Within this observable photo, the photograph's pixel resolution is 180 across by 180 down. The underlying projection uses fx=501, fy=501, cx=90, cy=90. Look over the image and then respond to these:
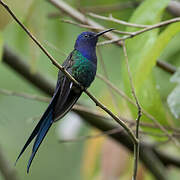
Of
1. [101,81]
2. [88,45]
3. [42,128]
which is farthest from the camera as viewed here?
[101,81]

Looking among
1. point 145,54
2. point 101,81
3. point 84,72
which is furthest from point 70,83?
point 101,81

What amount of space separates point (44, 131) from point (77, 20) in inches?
50.6

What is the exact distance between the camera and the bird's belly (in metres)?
2.76

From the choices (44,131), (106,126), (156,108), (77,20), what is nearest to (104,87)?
(106,126)

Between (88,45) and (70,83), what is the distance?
20.4 inches

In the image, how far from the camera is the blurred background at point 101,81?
2.66 m

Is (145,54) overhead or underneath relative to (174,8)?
overhead

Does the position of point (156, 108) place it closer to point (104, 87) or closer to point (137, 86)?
point (137, 86)

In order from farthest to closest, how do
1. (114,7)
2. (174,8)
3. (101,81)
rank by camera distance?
(101,81) → (114,7) → (174,8)

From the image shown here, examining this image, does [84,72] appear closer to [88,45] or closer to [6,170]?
[88,45]

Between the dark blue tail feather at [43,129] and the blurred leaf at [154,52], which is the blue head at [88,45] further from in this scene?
the dark blue tail feather at [43,129]

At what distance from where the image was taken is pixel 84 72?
280 centimetres

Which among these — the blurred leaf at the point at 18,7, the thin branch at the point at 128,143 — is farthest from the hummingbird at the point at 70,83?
the thin branch at the point at 128,143

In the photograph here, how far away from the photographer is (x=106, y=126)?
4.12 metres
